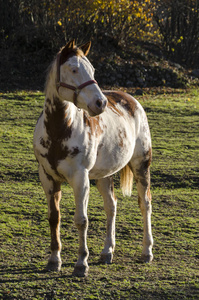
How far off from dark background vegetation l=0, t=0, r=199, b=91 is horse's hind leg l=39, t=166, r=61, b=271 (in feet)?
32.5

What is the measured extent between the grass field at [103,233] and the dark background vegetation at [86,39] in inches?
192

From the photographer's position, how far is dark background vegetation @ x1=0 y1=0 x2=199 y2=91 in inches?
614

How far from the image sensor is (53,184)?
4.94 m

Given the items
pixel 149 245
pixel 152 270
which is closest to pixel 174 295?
pixel 152 270

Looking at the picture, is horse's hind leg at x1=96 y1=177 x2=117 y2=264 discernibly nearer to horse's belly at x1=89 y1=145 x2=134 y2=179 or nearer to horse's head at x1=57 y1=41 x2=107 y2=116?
horse's belly at x1=89 y1=145 x2=134 y2=179

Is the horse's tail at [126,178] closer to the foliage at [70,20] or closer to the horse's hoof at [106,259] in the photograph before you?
the horse's hoof at [106,259]

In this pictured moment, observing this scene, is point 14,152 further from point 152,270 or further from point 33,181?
point 152,270

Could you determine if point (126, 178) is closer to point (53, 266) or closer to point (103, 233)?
point (103, 233)

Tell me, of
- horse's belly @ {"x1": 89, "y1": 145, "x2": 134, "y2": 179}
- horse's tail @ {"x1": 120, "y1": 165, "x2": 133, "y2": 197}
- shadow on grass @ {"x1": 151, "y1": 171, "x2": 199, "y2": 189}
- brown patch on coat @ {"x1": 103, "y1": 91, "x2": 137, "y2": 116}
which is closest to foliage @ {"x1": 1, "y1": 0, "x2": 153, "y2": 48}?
shadow on grass @ {"x1": 151, "y1": 171, "x2": 199, "y2": 189}

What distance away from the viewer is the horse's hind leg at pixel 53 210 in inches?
194

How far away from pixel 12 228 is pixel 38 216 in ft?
1.72

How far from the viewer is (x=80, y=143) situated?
4715mm

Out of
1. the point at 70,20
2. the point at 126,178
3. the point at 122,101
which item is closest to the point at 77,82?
the point at 122,101

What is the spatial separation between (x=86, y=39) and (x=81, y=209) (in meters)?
12.8
